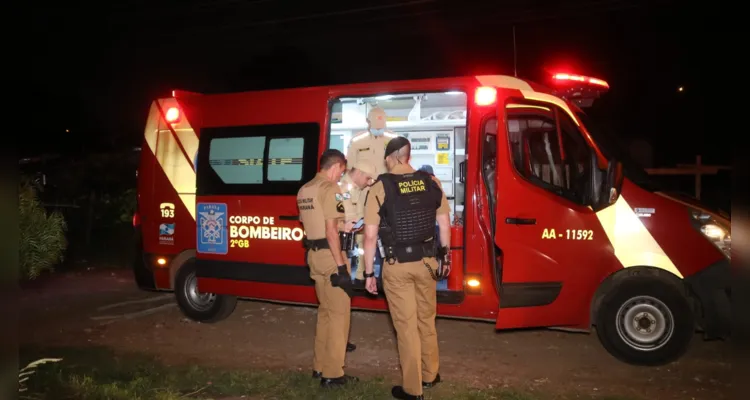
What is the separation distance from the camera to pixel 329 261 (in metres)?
5.07

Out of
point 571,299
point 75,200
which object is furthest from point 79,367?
point 75,200

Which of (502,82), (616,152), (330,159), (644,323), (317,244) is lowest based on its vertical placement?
(644,323)

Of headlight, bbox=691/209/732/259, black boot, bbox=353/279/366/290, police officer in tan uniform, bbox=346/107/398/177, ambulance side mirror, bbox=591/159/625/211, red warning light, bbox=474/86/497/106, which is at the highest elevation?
red warning light, bbox=474/86/497/106

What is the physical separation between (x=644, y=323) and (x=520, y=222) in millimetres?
1472

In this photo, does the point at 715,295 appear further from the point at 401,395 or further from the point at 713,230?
the point at 401,395

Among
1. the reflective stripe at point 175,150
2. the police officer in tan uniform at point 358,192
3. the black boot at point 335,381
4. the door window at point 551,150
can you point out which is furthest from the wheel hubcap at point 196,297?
the door window at point 551,150

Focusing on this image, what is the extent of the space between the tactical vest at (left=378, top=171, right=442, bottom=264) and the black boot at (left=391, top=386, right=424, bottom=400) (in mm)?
993

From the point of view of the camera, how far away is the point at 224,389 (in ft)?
16.6

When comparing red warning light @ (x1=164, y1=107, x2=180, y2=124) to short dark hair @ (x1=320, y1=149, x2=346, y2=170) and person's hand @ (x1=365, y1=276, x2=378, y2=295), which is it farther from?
person's hand @ (x1=365, y1=276, x2=378, y2=295)

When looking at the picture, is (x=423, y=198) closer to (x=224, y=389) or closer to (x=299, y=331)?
(x=224, y=389)

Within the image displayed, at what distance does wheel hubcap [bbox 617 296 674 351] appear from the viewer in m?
5.59

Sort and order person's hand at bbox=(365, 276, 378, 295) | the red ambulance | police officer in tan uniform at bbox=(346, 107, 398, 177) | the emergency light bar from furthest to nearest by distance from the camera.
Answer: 1. police officer in tan uniform at bbox=(346, 107, 398, 177)
2. the emergency light bar
3. the red ambulance
4. person's hand at bbox=(365, 276, 378, 295)

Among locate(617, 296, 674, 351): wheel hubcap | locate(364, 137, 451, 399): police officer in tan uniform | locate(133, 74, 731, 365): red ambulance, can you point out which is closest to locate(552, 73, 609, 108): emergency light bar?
locate(133, 74, 731, 365): red ambulance

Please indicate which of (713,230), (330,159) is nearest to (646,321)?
(713,230)
